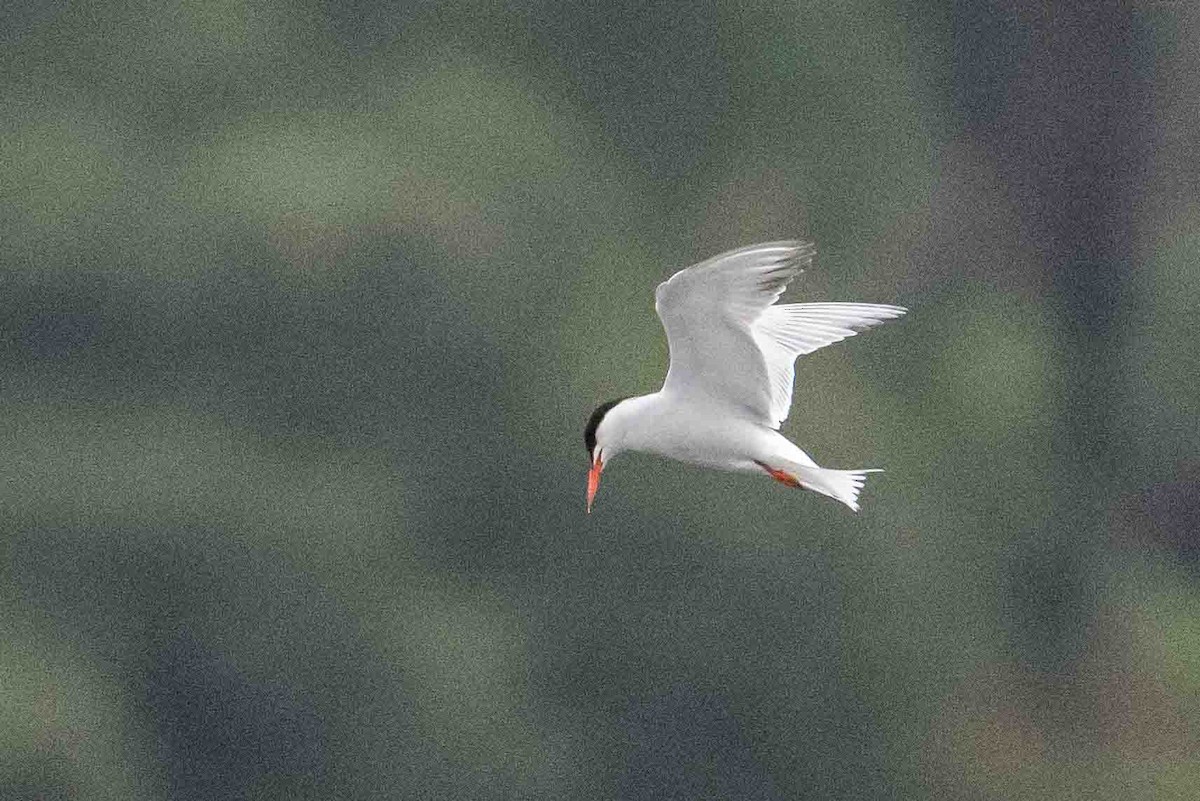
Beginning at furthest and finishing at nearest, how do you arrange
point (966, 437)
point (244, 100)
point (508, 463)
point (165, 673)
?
1. point (244, 100)
2. point (966, 437)
3. point (508, 463)
4. point (165, 673)

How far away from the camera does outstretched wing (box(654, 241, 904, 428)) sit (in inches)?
222

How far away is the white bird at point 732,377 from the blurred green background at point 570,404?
7915mm

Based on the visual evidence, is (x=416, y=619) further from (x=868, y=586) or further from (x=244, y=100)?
(x=244, y=100)

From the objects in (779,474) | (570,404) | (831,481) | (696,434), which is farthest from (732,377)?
(570,404)

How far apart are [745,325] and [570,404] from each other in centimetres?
960

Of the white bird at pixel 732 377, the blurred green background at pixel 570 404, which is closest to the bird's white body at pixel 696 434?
the white bird at pixel 732 377

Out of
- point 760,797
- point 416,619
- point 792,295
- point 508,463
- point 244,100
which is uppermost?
point 244,100

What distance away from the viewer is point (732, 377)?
6246mm

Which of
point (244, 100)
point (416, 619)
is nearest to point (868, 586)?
point (416, 619)

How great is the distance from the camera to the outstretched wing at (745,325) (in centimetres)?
563

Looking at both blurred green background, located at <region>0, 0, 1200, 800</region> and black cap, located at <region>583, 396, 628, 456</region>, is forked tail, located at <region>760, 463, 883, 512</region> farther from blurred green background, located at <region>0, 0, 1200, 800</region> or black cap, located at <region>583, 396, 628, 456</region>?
blurred green background, located at <region>0, 0, 1200, 800</region>

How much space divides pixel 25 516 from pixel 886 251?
7.50 metres

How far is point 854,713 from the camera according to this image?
50.2 feet

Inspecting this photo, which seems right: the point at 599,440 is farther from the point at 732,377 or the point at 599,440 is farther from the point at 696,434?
the point at 732,377
